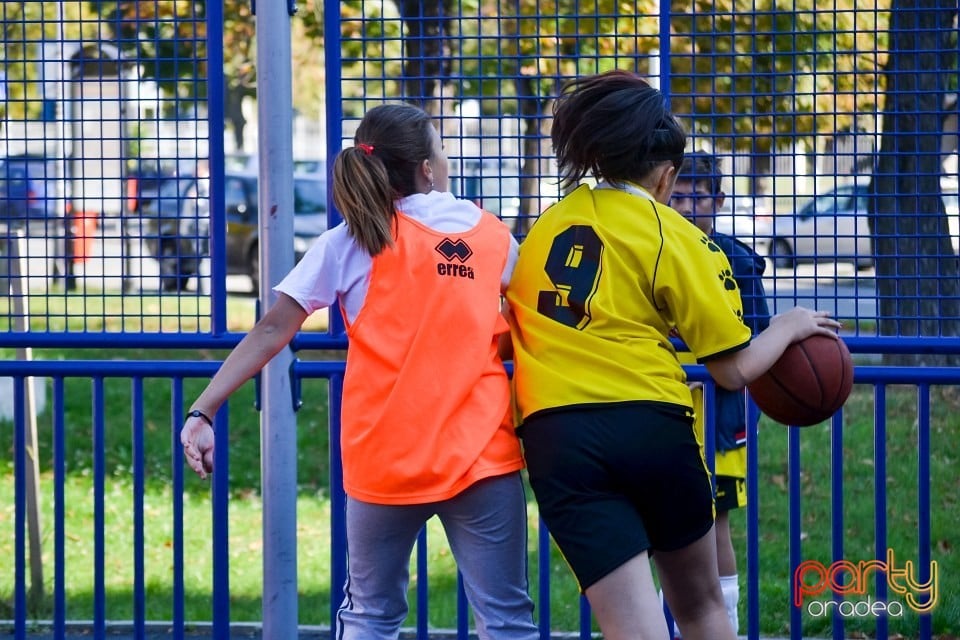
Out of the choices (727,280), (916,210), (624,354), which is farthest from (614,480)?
(916,210)

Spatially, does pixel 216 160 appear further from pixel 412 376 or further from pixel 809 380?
pixel 809 380

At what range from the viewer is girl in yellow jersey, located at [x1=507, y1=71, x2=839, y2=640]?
3098mm

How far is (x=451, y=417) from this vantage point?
3.27 m

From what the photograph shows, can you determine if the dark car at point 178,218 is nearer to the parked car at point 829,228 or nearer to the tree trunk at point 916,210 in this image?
the parked car at point 829,228

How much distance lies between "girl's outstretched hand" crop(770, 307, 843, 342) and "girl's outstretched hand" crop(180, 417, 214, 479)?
1524 millimetres

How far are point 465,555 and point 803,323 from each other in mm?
1059

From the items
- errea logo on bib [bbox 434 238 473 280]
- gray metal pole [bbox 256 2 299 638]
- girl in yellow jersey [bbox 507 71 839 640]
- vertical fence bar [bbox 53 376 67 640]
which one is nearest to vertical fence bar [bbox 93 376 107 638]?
vertical fence bar [bbox 53 376 67 640]

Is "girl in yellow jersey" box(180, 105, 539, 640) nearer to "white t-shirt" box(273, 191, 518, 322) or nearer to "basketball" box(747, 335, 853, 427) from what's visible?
"white t-shirt" box(273, 191, 518, 322)

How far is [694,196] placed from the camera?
14.0 feet

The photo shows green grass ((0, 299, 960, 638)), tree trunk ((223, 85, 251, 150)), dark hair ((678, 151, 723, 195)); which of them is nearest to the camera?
dark hair ((678, 151, 723, 195))

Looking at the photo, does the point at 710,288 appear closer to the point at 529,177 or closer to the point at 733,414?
the point at 529,177

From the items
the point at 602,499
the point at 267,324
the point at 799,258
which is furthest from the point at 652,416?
the point at 799,258

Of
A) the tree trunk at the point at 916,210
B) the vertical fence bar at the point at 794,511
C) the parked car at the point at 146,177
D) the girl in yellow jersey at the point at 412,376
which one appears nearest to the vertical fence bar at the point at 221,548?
the parked car at the point at 146,177

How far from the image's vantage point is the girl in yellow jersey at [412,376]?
327 centimetres
